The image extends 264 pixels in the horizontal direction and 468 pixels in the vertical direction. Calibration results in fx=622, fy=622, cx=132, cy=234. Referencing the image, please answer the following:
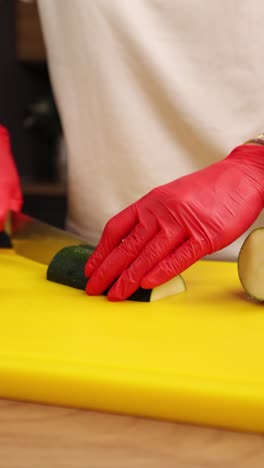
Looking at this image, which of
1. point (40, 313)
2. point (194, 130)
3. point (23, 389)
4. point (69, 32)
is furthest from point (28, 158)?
point (23, 389)

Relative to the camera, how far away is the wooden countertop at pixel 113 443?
2.08 feet

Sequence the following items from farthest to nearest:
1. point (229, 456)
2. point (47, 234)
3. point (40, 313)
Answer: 1. point (47, 234)
2. point (40, 313)
3. point (229, 456)

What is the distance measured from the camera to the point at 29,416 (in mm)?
727

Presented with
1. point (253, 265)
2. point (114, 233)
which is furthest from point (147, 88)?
point (253, 265)

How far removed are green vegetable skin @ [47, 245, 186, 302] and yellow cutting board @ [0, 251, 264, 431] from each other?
2 centimetres

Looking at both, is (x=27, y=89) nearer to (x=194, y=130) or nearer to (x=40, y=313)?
(x=194, y=130)

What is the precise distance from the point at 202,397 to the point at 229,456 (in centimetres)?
7

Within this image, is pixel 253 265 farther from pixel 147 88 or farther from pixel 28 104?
pixel 28 104

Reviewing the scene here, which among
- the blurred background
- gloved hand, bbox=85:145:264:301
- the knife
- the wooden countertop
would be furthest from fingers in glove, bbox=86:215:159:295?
the blurred background

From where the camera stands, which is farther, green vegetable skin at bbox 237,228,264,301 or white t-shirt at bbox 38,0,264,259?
white t-shirt at bbox 38,0,264,259

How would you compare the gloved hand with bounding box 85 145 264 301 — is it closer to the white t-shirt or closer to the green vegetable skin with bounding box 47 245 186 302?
the green vegetable skin with bounding box 47 245 186 302

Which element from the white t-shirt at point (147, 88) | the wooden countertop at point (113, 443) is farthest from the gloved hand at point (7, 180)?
the wooden countertop at point (113, 443)

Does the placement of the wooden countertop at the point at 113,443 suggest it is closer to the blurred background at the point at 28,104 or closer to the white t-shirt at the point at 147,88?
the white t-shirt at the point at 147,88

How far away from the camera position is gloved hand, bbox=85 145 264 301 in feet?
3.32
